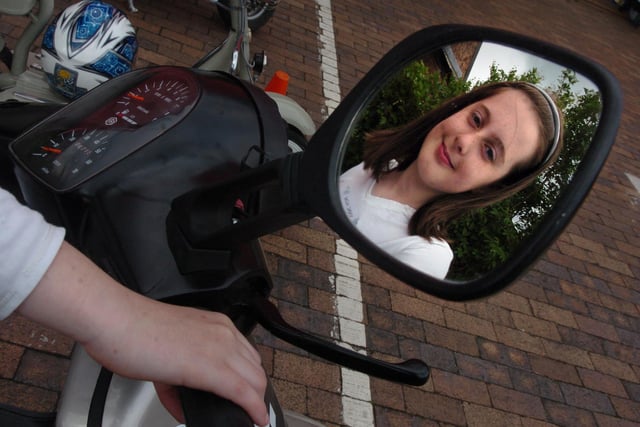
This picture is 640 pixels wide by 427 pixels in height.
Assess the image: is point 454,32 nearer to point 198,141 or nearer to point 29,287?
point 198,141

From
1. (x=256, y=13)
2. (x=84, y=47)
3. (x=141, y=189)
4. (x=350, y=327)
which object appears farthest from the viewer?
(x=256, y=13)

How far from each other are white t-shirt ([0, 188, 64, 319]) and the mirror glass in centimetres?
34

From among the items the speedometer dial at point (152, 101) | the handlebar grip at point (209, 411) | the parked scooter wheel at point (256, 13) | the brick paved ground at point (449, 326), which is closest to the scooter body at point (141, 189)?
the speedometer dial at point (152, 101)

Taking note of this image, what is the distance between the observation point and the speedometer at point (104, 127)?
832mm

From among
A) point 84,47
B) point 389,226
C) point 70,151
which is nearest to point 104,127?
point 70,151

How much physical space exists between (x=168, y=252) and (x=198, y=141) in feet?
0.64

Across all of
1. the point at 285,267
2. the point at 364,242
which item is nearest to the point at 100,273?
the point at 364,242

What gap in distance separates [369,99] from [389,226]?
0.56ft

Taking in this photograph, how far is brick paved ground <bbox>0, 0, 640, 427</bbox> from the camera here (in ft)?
9.21

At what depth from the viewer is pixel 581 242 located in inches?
184

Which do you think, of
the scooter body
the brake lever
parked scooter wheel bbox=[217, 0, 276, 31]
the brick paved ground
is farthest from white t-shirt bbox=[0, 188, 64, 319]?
parked scooter wheel bbox=[217, 0, 276, 31]

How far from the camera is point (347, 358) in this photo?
2.45ft

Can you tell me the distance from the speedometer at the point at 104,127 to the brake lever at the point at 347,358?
0.33m

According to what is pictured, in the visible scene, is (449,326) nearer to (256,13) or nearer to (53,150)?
(53,150)
